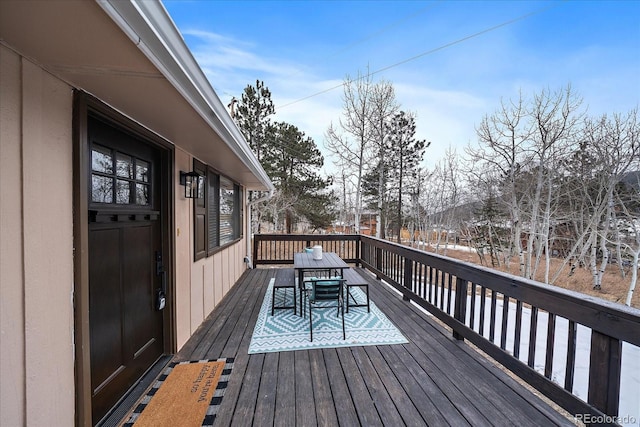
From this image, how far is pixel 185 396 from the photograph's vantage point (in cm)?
198

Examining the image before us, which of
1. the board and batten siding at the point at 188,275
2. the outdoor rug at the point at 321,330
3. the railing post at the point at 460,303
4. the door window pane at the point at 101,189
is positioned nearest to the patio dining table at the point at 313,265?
the outdoor rug at the point at 321,330

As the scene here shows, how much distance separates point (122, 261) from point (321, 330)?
2.20m

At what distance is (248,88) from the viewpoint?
42.3ft

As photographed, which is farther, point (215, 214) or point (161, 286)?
point (215, 214)

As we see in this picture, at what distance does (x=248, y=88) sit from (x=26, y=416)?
550 inches

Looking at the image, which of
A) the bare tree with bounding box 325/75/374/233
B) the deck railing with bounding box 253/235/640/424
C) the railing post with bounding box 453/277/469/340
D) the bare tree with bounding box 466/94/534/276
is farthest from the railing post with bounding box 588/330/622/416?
the bare tree with bounding box 466/94/534/276

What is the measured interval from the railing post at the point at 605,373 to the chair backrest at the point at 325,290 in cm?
208

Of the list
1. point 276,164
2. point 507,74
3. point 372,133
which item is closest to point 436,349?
point 372,133

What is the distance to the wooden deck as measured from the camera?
1.77m

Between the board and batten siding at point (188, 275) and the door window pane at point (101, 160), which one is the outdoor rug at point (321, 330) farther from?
the door window pane at point (101, 160)

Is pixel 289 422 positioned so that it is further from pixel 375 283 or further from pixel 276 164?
pixel 276 164

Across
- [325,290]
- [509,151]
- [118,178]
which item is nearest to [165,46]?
[118,178]

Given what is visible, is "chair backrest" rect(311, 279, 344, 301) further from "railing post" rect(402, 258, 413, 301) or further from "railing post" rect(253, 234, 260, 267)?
"railing post" rect(253, 234, 260, 267)

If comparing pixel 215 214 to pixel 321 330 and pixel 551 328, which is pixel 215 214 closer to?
pixel 321 330
